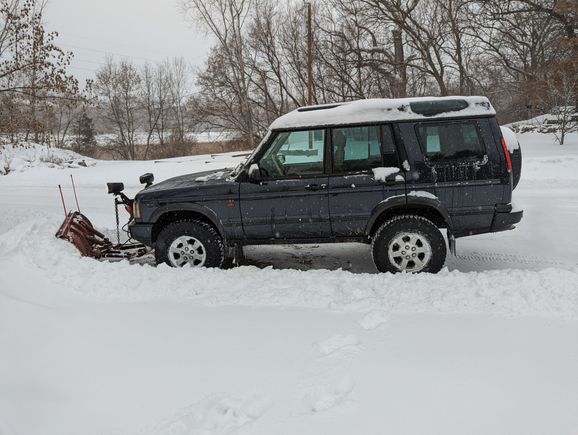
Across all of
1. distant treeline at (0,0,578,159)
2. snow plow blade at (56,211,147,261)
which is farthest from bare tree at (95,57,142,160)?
snow plow blade at (56,211,147,261)

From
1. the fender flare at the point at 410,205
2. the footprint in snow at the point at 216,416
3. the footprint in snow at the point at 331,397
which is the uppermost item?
the fender flare at the point at 410,205

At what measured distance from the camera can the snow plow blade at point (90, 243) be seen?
6.03 metres

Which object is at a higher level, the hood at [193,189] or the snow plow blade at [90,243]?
the hood at [193,189]

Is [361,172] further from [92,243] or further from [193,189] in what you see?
[92,243]

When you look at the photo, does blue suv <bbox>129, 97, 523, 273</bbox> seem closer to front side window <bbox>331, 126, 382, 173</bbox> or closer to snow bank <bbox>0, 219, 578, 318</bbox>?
front side window <bbox>331, 126, 382, 173</bbox>

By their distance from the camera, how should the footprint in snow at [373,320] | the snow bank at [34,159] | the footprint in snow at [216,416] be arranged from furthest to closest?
1. the snow bank at [34,159]
2. the footprint in snow at [373,320]
3. the footprint in snow at [216,416]

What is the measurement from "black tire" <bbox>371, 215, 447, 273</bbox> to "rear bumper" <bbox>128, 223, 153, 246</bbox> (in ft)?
9.03

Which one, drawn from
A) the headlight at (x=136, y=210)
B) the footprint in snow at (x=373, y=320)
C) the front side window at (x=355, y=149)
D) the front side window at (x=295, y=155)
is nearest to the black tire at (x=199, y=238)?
the headlight at (x=136, y=210)

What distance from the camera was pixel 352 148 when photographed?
523 centimetres

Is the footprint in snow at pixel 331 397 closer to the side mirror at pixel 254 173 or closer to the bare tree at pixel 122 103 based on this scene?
the side mirror at pixel 254 173

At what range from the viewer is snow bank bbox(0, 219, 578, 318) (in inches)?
166

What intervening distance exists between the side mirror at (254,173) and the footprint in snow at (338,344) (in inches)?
88.9

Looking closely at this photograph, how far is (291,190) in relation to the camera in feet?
17.4

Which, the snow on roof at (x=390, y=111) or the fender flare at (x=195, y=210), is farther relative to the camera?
the fender flare at (x=195, y=210)
